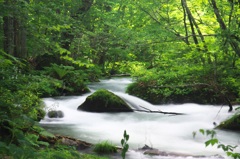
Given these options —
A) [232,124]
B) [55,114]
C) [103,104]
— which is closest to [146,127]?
[232,124]

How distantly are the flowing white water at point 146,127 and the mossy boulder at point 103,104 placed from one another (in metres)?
0.41

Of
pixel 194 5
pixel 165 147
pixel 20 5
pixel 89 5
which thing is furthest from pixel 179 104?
pixel 20 5

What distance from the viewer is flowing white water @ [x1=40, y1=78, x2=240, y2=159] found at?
283 inches

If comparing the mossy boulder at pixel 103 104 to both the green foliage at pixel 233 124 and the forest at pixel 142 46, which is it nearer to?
the forest at pixel 142 46

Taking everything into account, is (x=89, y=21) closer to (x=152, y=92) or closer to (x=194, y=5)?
(x=152, y=92)

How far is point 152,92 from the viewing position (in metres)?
13.3

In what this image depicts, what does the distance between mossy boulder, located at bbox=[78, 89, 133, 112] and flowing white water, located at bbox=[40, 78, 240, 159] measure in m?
0.41

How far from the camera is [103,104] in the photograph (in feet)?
37.7

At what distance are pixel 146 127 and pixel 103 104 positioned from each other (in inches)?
111

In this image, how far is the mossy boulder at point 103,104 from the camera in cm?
1139

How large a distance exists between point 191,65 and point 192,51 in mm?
884

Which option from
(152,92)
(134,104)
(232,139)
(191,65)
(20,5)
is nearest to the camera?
(20,5)

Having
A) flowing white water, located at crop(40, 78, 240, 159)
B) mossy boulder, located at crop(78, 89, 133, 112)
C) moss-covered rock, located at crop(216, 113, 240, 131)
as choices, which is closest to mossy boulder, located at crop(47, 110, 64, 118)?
flowing white water, located at crop(40, 78, 240, 159)

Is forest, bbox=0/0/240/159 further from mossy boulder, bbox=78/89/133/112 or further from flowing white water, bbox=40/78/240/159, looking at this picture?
mossy boulder, bbox=78/89/133/112
